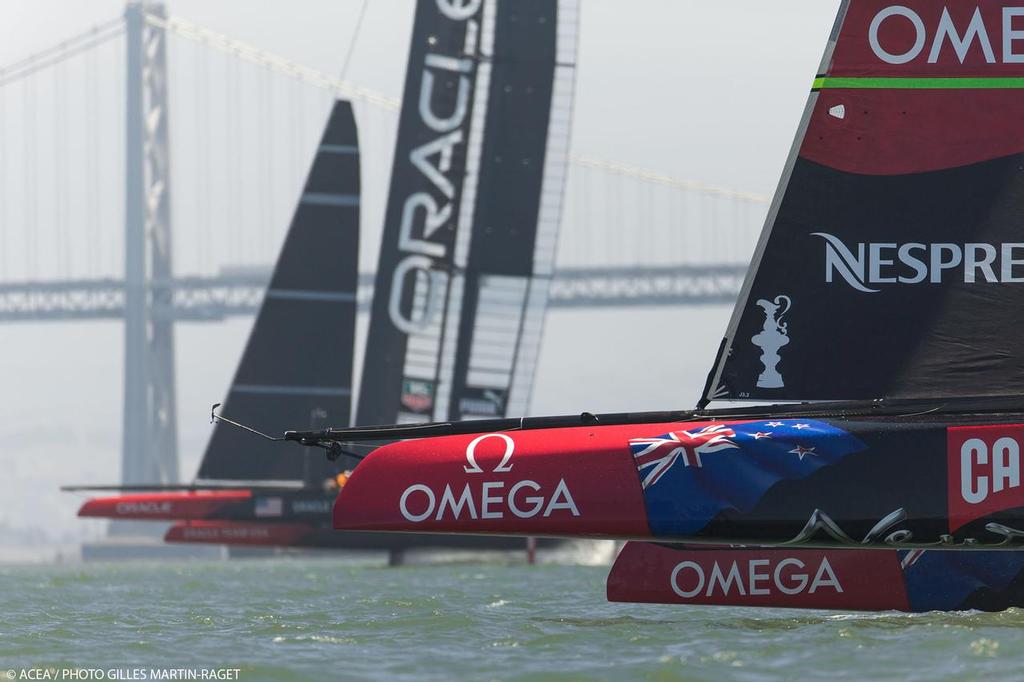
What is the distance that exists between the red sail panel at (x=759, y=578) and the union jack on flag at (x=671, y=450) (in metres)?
0.74

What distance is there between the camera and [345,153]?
475 inches

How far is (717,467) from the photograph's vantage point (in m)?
4.76

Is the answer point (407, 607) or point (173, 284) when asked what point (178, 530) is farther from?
point (173, 284)

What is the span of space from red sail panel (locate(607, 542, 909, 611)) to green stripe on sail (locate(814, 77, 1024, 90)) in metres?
1.34

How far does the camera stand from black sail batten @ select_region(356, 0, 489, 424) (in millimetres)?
11305

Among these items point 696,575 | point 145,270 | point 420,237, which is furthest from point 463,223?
point 145,270

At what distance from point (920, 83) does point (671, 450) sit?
1.19 m

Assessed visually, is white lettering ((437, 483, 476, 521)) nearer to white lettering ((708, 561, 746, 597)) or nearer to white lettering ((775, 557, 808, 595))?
white lettering ((708, 561, 746, 597))

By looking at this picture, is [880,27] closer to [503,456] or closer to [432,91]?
[503,456]

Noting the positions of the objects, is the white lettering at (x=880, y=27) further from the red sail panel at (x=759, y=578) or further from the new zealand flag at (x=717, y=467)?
A: the red sail panel at (x=759, y=578)

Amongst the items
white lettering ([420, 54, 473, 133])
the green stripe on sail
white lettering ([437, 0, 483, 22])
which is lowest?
the green stripe on sail

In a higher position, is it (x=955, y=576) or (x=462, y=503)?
(x=462, y=503)

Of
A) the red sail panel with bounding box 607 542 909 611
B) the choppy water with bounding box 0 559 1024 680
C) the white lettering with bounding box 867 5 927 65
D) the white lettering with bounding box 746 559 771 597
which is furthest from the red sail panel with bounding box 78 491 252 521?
the white lettering with bounding box 867 5 927 65

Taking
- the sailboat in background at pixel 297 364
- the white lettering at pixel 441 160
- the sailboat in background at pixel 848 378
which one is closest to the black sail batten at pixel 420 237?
the white lettering at pixel 441 160
